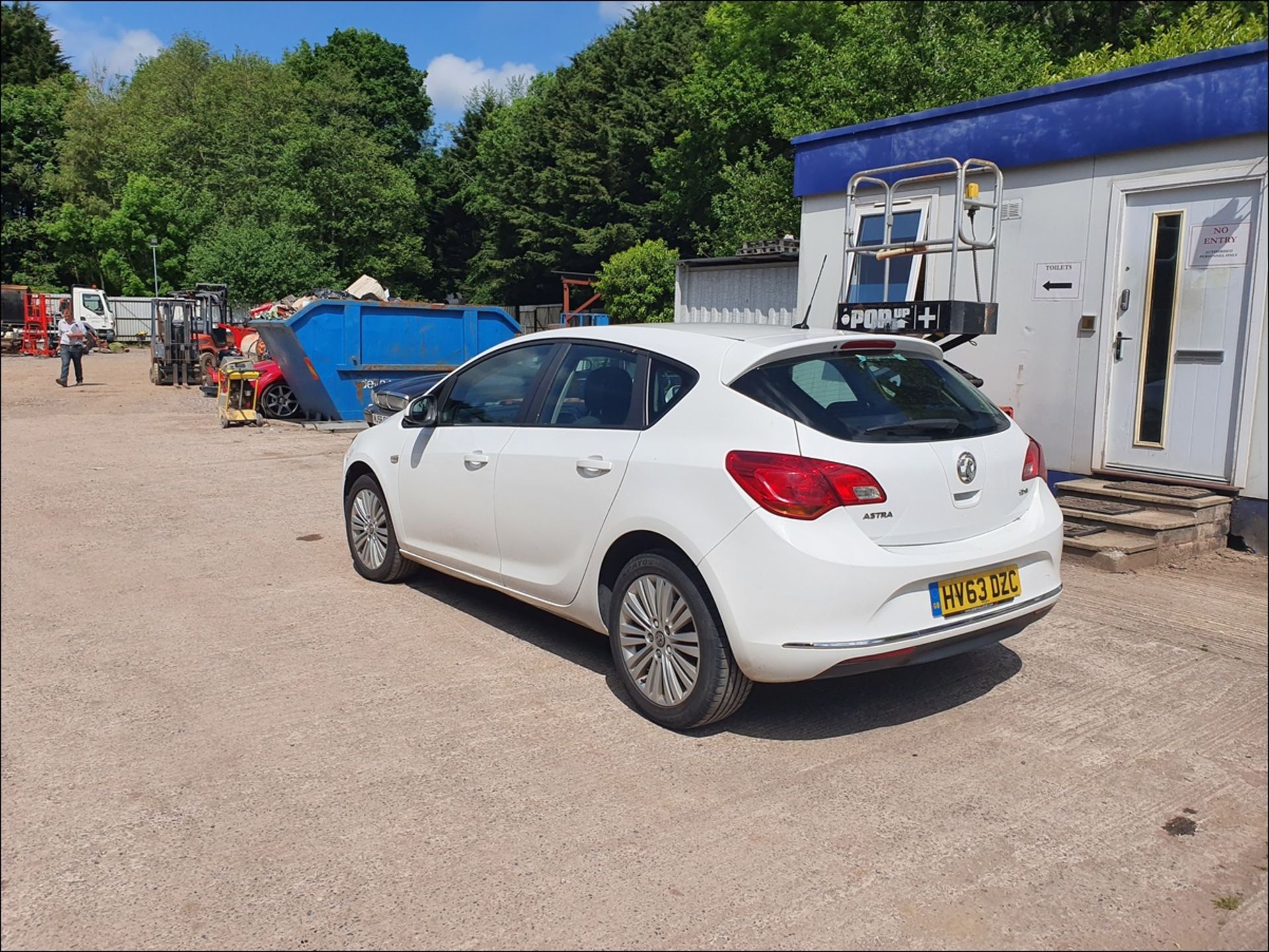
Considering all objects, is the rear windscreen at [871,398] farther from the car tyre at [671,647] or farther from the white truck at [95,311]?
the white truck at [95,311]

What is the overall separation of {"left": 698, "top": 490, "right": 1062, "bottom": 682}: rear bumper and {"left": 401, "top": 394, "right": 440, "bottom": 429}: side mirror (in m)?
2.45

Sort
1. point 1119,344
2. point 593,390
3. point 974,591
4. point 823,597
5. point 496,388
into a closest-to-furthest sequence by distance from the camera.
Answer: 1. point 823,597
2. point 974,591
3. point 593,390
4. point 496,388
5. point 1119,344

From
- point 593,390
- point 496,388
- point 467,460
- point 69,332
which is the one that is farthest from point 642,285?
point 593,390

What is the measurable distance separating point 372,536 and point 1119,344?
5.80 meters

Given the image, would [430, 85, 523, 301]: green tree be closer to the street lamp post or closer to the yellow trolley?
the street lamp post

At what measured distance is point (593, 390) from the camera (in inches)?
195

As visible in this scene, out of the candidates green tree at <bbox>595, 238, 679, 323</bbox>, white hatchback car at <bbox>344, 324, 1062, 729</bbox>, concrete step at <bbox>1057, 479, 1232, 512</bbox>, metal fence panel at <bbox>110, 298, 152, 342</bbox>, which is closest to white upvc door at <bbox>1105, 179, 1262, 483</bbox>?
concrete step at <bbox>1057, 479, 1232, 512</bbox>

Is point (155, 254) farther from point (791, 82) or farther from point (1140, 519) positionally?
point (1140, 519)

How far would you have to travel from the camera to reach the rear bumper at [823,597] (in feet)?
12.5

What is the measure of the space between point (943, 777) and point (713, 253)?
34618 mm

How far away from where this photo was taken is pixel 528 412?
5238 mm

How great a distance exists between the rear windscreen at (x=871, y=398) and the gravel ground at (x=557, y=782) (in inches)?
47.9

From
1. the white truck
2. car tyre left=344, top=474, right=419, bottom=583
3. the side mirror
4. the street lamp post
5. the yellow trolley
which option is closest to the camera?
the side mirror

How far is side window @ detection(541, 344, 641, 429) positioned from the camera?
15.5 ft
